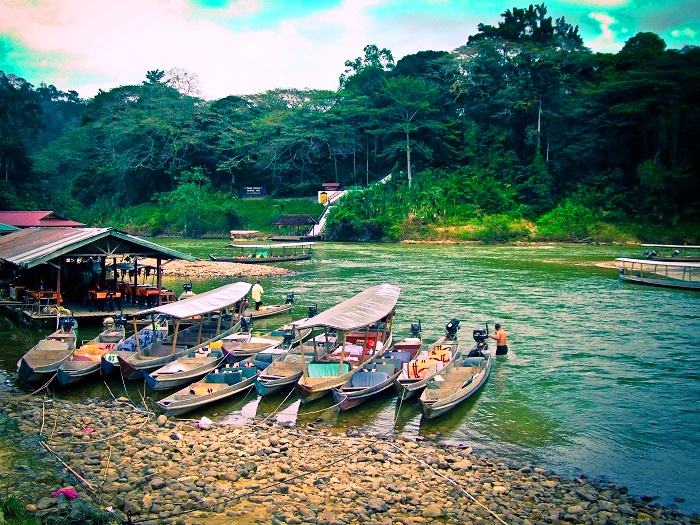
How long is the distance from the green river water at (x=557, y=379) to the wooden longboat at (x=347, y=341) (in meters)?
0.64

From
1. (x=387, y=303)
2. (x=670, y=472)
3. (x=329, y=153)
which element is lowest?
(x=670, y=472)

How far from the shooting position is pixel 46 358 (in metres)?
19.5

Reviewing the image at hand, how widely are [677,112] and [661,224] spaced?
36.7ft

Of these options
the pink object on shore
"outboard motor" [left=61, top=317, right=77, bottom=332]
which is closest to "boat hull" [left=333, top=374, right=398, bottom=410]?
the pink object on shore

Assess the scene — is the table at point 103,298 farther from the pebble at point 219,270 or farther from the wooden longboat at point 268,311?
the pebble at point 219,270

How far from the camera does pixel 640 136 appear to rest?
236 ft

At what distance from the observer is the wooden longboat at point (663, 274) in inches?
1532

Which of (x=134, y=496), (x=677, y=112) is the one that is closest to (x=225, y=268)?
(x=134, y=496)

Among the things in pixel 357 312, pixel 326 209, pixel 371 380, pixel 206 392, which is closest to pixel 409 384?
pixel 371 380

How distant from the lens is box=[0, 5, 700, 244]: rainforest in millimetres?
68312

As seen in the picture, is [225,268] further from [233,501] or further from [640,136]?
[640,136]

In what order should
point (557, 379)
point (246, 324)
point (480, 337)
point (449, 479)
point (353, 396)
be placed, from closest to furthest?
point (449, 479)
point (353, 396)
point (557, 379)
point (480, 337)
point (246, 324)

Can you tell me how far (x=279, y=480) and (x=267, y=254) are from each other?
44.3 meters

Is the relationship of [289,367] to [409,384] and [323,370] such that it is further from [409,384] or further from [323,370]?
[409,384]
